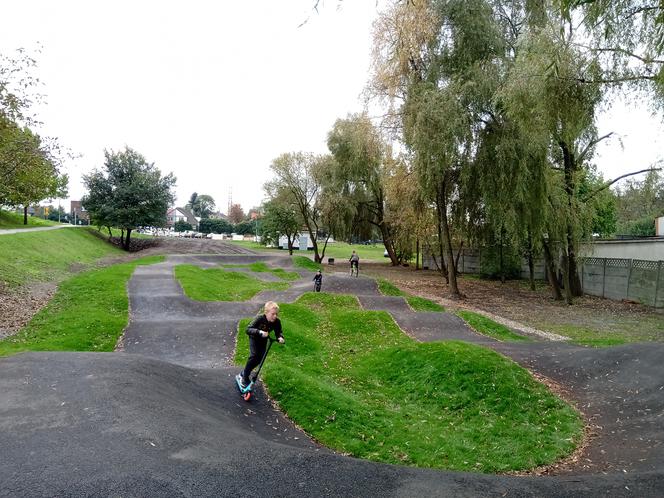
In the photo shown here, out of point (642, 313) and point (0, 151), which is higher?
point (0, 151)

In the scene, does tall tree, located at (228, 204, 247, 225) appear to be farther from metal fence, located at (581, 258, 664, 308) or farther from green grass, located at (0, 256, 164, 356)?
green grass, located at (0, 256, 164, 356)

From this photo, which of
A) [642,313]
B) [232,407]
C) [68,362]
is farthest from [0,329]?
[642,313]

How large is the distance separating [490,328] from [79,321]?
12.9 meters

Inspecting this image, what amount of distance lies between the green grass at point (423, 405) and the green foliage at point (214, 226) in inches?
3507

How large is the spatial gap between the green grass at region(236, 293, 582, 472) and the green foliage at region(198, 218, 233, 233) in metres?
89.1

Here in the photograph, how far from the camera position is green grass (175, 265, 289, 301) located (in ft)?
60.7

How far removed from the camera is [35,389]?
6145mm

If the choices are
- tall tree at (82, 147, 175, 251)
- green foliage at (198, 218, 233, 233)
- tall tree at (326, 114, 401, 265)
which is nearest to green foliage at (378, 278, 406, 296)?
tall tree at (326, 114, 401, 265)

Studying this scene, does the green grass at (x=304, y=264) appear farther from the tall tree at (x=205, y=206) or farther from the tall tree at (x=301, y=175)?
the tall tree at (x=205, y=206)

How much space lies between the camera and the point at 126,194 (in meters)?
40.1

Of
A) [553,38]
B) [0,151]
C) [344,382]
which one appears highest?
[553,38]

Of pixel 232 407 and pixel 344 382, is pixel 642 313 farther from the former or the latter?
pixel 232 407

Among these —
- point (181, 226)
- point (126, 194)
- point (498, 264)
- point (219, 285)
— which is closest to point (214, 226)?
point (181, 226)

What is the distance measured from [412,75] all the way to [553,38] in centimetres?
718
